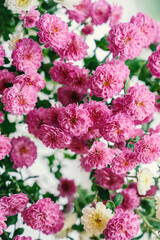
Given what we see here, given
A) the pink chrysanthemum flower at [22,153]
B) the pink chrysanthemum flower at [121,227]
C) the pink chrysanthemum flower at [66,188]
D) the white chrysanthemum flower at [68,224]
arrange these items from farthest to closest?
the pink chrysanthemum flower at [66,188], the white chrysanthemum flower at [68,224], the pink chrysanthemum flower at [22,153], the pink chrysanthemum flower at [121,227]

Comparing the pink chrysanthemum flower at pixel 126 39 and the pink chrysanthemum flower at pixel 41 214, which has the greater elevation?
the pink chrysanthemum flower at pixel 126 39

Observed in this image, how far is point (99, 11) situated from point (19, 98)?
0.42 meters

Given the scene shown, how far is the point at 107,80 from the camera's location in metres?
0.73

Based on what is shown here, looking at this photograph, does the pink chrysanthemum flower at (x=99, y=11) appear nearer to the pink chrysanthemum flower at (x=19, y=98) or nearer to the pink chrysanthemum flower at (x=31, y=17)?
the pink chrysanthemum flower at (x=31, y=17)

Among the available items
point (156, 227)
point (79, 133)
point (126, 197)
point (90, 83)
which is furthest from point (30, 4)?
point (156, 227)

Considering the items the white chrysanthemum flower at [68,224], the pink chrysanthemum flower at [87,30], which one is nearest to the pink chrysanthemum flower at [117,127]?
the pink chrysanthemum flower at [87,30]

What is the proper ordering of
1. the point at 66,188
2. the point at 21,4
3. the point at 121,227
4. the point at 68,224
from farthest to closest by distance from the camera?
the point at 66,188
the point at 68,224
the point at 21,4
the point at 121,227

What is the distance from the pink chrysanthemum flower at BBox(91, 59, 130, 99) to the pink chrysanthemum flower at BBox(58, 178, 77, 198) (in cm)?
55

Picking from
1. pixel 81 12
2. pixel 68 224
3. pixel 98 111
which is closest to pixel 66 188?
pixel 68 224

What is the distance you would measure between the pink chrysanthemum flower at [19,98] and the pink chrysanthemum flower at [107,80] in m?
0.15

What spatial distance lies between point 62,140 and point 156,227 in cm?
44

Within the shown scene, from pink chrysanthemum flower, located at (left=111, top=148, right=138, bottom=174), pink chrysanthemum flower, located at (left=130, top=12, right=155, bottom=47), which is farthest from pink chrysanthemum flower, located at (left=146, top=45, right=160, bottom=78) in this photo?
pink chrysanthemum flower, located at (left=111, top=148, right=138, bottom=174)

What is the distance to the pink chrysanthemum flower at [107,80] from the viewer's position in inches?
28.6

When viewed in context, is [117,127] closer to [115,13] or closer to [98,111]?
[98,111]
